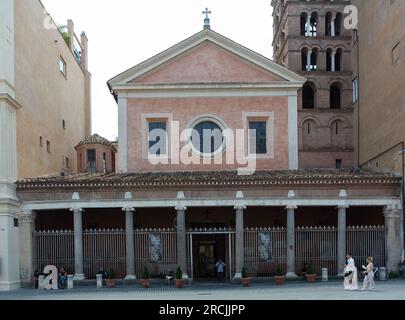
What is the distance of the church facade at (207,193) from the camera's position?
28.2 m

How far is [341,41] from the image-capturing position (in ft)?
147

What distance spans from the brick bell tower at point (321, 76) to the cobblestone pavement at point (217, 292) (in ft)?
60.5

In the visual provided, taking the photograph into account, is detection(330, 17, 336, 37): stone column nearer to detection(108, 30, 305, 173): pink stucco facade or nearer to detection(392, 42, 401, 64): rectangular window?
detection(392, 42, 401, 64): rectangular window

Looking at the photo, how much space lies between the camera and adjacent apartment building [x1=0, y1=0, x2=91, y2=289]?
27.4 meters

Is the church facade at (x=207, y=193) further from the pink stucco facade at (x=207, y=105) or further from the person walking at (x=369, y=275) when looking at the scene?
the person walking at (x=369, y=275)

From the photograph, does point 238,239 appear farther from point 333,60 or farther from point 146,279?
point 333,60

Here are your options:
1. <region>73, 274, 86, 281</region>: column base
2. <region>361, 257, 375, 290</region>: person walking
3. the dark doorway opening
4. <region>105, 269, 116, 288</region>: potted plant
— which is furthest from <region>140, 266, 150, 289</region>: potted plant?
<region>361, 257, 375, 290</region>: person walking

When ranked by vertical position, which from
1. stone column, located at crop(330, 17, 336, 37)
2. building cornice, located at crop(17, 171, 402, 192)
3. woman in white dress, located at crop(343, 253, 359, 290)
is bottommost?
woman in white dress, located at crop(343, 253, 359, 290)

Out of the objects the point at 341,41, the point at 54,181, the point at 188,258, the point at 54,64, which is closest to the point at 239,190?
the point at 188,258

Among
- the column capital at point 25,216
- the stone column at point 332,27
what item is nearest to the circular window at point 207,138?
the column capital at point 25,216

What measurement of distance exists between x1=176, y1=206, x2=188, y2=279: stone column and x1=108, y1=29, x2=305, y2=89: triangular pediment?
8262 millimetres

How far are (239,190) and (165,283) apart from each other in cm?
559

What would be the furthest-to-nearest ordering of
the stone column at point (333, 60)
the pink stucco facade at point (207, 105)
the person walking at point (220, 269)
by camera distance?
the stone column at point (333, 60) < the pink stucco facade at point (207, 105) < the person walking at point (220, 269)
